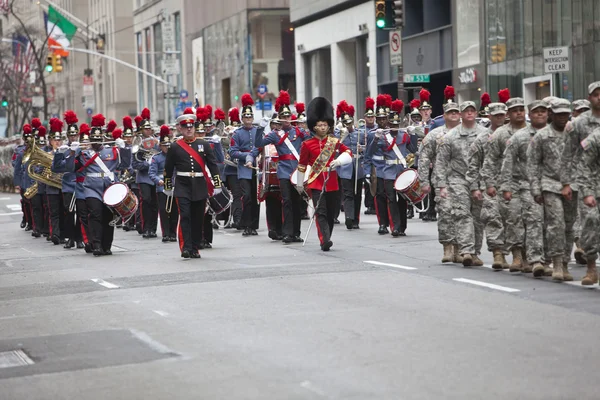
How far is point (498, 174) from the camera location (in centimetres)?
1411

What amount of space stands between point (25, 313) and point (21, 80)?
7813cm

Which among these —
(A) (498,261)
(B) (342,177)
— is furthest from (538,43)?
(A) (498,261)

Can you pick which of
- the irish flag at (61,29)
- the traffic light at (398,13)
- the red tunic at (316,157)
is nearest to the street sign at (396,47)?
the traffic light at (398,13)

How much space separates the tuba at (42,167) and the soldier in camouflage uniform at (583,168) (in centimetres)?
1179

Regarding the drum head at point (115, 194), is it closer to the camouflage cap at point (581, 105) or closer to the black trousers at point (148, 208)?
the black trousers at point (148, 208)

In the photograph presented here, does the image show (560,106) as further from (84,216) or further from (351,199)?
(351,199)

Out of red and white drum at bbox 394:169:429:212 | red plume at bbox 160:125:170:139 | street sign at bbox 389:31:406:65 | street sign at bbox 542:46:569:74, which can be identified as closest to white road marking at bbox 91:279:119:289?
red and white drum at bbox 394:169:429:212

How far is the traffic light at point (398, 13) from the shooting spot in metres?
29.7

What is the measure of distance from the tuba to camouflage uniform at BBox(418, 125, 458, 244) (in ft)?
28.5

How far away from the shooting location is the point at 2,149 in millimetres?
51438

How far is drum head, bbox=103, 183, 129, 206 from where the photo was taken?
62.0 feet

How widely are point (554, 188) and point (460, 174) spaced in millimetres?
2160

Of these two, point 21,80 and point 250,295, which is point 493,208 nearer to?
point 250,295

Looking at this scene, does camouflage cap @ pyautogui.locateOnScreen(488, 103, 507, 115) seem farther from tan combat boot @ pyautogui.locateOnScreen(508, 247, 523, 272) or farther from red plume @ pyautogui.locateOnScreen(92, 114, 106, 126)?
red plume @ pyautogui.locateOnScreen(92, 114, 106, 126)
